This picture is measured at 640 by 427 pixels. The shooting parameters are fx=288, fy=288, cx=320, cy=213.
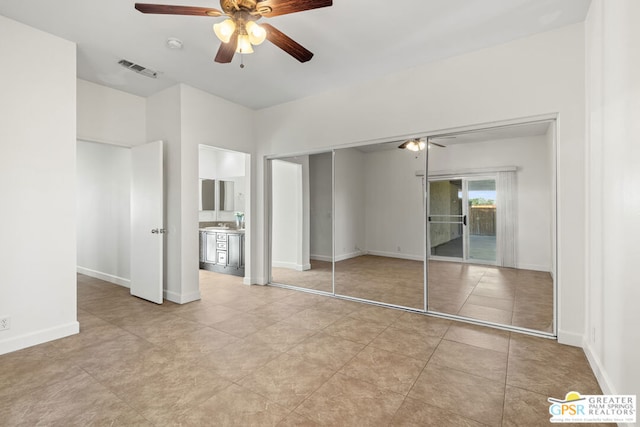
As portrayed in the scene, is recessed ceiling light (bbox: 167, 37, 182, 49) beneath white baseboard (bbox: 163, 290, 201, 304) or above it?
above

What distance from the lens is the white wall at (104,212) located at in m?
4.85

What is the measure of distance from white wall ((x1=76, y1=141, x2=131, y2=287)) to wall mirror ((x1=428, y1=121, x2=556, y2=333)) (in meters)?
4.83

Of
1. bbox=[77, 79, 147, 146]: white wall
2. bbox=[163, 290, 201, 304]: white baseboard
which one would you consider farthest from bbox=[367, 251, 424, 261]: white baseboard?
bbox=[77, 79, 147, 146]: white wall

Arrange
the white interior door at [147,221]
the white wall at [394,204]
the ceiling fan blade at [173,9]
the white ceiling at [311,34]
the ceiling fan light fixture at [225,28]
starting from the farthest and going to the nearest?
1. the white interior door at [147,221]
2. the white wall at [394,204]
3. the white ceiling at [311,34]
4. the ceiling fan light fixture at [225,28]
5. the ceiling fan blade at [173,9]

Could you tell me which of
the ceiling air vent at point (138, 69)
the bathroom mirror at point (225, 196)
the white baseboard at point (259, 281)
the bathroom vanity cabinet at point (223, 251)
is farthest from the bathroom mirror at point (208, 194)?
the ceiling air vent at point (138, 69)

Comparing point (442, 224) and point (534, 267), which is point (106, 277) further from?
point (534, 267)

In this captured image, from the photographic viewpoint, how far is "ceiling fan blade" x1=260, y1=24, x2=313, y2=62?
215 centimetres

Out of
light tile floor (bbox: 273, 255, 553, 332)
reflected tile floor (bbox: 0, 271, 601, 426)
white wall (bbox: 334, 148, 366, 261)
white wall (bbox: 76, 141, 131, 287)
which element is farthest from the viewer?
white wall (bbox: 76, 141, 131, 287)

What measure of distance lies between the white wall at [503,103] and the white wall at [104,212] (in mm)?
3459

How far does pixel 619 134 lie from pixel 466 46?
6.10 ft

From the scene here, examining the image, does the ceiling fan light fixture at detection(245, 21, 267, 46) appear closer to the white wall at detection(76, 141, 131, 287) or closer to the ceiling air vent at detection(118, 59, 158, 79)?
the ceiling air vent at detection(118, 59, 158, 79)

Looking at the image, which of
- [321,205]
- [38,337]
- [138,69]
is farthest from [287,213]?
[38,337]

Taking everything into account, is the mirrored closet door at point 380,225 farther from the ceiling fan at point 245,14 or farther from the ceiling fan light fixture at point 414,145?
the ceiling fan at point 245,14

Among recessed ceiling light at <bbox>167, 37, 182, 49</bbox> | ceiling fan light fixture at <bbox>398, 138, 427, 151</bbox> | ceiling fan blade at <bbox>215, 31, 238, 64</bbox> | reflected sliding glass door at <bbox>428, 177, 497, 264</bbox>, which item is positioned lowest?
reflected sliding glass door at <bbox>428, 177, 497, 264</bbox>
